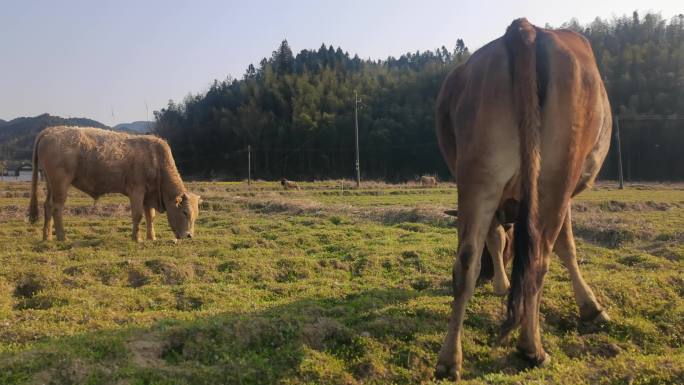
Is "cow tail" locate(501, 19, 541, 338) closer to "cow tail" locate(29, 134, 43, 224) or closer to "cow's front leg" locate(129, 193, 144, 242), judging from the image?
"cow's front leg" locate(129, 193, 144, 242)

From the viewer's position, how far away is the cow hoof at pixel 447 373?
12.9 ft

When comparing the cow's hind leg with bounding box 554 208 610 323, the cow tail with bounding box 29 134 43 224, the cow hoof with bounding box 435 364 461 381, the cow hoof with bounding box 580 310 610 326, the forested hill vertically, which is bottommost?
the cow hoof with bounding box 435 364 461 381

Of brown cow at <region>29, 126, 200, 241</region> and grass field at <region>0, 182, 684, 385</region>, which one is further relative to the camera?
brown cow at <region>29, 126, 200, 241</region>

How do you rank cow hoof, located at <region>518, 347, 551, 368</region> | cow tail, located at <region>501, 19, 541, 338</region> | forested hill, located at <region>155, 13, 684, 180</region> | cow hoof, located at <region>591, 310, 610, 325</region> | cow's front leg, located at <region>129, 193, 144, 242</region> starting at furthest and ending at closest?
forested hill, located at <region>155, 13, 684, 180</region>, cow's front leg, located at <region>129, 193, 144, 242</region>, cow hoof, located at <region>591, 310, 610, 325</region>, cow hoof, located at <region>518, 347, 551, 368</region>, cow tail, located at <region>501, 19, 541, 338</region>

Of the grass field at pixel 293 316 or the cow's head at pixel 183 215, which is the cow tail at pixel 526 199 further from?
the cow's head at pixel 183 215

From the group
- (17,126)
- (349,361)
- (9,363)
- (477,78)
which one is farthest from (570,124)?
(17,126)

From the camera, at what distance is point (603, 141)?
529 centimetres

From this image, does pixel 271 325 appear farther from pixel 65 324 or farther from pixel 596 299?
pixel 596 299

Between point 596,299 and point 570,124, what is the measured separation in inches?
96.8

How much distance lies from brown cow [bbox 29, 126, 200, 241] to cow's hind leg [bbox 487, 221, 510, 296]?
7601 millimetres

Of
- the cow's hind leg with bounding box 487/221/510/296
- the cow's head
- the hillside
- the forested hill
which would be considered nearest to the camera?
the cow's hind leg with bounding box 487/221/510/296

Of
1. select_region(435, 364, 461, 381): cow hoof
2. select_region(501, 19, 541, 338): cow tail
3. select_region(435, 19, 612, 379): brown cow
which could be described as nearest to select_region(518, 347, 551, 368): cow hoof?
select_region(435, 19, 612, 379): brown cow

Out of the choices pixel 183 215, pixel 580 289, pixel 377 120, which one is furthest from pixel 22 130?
pixel 580 289

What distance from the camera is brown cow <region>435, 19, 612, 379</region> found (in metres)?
3.88
